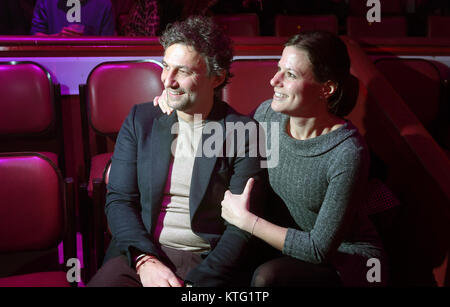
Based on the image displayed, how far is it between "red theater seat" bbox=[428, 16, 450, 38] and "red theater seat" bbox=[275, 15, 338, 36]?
76cm

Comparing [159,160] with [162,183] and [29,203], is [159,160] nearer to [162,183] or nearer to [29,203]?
[162,183]

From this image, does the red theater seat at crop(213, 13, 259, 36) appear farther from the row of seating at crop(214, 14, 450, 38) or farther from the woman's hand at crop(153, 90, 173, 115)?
the woman's hand at crop(153, 90, 173, 115)

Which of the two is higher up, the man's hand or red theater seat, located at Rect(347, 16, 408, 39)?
red theater seat, located at Rect(347, 16, 408, 39)

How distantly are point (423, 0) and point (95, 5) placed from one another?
2.88 m

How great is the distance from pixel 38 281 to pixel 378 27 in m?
2.96

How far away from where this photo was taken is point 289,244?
1050 millimetres

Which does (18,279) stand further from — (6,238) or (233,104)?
(233,104)

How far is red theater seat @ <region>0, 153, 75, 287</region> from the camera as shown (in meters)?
1.10

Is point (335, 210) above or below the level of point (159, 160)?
below

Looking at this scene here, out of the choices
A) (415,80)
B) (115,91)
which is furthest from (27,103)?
(415,80)

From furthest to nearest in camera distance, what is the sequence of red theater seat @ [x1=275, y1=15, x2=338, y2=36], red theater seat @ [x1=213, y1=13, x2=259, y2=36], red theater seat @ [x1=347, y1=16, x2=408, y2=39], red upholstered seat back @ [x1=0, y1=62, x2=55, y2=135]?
red theater seat @ [x1=347, y1=16, x2=408, y2=39] < red theater seat @ [x1=275, y1=15, x2=338, y2=36] < red theater seat @ [x1=213, y1=13, x2=259, y2=36] < red upholstered seat back @ [x1=0, y1=62, x2=55, y2=135]

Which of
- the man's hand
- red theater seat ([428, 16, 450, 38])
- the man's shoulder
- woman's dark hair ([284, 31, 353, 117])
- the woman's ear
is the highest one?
red theater seat ([428, 16, 450, 38])

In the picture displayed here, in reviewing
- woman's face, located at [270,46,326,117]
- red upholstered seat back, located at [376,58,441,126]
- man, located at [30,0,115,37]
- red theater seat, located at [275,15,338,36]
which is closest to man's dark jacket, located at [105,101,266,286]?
woman's face, located at [270,46,326,117]

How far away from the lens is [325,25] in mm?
3029
